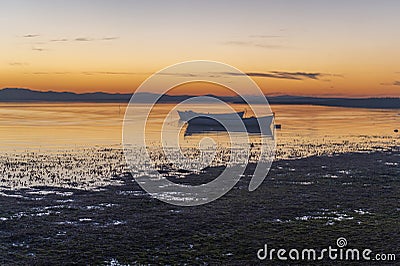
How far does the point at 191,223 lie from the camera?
18.5 m

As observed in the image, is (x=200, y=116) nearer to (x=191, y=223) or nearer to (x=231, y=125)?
(x=231, y=125)

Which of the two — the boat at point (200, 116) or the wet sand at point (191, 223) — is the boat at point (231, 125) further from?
the wet sand at point (191, 223)

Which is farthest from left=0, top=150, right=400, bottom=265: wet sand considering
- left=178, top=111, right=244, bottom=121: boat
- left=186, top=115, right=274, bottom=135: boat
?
left=178, top=111, right=244, bottom=121: boat

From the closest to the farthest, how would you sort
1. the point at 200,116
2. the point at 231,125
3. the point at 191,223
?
1. the point at 191,223
2. the point at 231,125
3. the point at 200,116

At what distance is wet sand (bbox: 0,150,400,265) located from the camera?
15078 mm

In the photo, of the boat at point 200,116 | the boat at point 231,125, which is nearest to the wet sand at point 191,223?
the boat at point 231,125

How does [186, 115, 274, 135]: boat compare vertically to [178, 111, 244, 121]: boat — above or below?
below

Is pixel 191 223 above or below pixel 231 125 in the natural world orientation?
below

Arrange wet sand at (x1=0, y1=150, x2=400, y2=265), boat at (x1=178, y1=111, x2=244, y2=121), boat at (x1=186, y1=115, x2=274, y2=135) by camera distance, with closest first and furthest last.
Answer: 1. wet sand at (x1=0, y1=150, x2=400, y2=265)
2. boat at (x1=186, y1=115, x2=274, y2=135)
3. boat at (x1=178, y1=111, x2=244, y2=121)

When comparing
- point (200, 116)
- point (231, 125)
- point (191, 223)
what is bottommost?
point (191, 223)

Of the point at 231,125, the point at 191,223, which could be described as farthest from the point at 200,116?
the point at 191,223

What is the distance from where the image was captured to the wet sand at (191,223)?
15078 mm

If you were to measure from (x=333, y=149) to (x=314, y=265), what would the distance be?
103 ft

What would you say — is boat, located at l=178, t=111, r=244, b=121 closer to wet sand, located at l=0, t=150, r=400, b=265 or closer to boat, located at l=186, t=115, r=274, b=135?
boat, located at l=186, t=115, r=274, b=135
